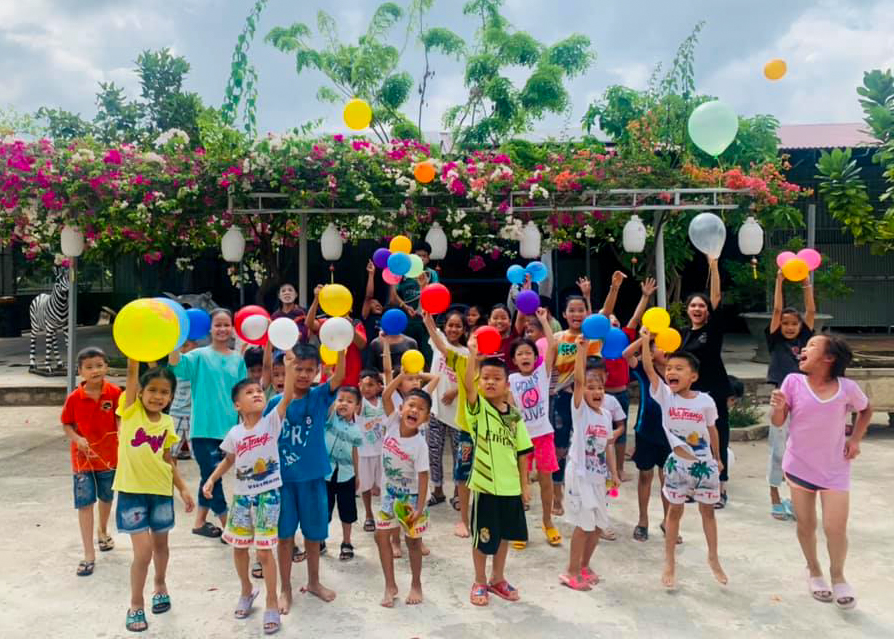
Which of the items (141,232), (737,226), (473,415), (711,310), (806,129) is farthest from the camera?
(806,129)

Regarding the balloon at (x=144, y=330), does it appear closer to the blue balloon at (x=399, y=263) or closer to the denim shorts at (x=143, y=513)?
the denim shorts at (x=143, y=513)

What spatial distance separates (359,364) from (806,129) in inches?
483

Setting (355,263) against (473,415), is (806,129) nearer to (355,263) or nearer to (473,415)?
(355,263)

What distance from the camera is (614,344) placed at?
157 inches

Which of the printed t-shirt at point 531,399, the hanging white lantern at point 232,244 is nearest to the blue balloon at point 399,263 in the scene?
the printed t-shirt at point 531,399

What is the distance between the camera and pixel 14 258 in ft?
55.8

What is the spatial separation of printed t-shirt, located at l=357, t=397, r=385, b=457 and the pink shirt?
86.5 inches

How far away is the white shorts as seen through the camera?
4145mm

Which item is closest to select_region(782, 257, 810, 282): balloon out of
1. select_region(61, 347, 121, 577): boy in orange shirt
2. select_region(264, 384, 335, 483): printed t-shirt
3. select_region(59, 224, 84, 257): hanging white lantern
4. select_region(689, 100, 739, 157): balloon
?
select_region(689, 100, 739, 157): balloon

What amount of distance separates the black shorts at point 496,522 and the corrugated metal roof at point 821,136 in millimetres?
9874

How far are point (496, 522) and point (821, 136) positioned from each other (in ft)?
40.6

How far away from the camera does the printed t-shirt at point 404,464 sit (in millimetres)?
3363

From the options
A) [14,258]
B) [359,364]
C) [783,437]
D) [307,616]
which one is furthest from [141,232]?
[14,258]

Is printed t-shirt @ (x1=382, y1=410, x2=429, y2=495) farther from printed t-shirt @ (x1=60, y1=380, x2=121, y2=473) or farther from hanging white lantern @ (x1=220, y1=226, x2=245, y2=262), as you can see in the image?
hanging white lantern @ (x1=220, y1=226, x2=245, y2=262)
